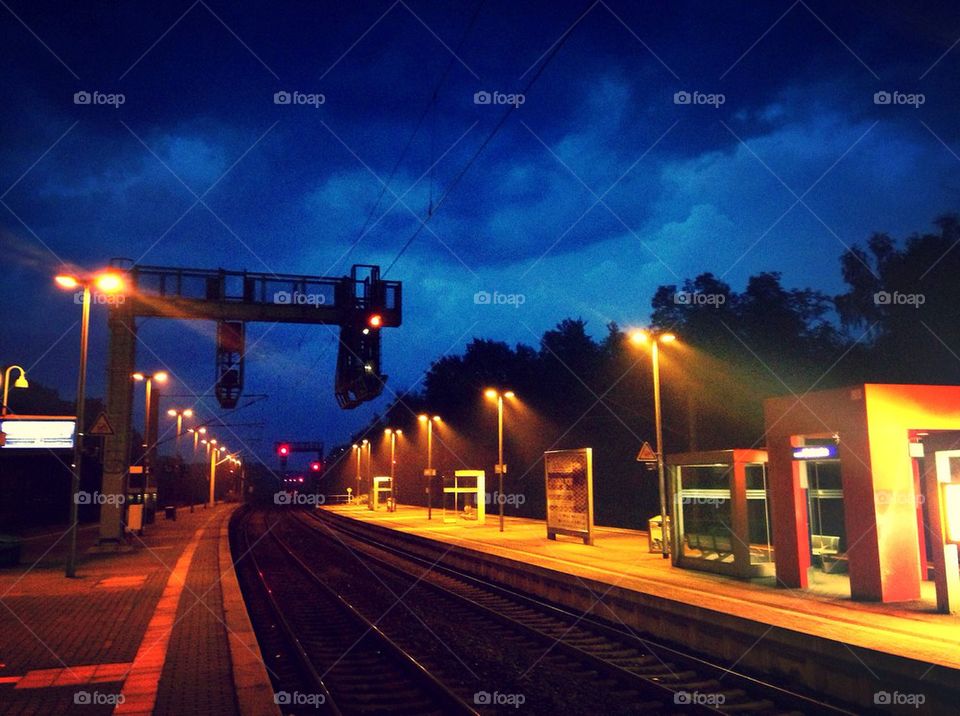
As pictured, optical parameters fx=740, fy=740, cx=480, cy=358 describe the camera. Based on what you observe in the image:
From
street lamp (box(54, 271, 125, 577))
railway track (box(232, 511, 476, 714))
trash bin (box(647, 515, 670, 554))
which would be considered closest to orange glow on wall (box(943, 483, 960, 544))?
railway track (box(232, 511, 476, 714))

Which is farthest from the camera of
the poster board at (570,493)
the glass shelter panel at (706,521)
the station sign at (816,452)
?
the poster board at (570,493)

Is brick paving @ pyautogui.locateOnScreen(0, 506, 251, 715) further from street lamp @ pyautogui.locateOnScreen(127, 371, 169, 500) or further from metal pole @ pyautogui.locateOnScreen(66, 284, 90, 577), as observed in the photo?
street lamp @ pyautogui.locateOnScreen(127, 371, 169, 500)

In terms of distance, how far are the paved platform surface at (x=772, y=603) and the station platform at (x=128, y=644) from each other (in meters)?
6.81

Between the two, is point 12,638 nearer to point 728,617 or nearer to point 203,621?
point 203,621

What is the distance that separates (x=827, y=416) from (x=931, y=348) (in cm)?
1593

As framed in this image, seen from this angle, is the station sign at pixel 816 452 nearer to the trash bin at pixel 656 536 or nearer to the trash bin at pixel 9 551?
the trash bin at pixel 656 536

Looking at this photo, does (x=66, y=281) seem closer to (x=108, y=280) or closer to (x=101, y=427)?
(x=108, y=280)

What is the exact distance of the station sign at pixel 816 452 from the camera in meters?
13.3

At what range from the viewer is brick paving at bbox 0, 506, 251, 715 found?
24.9 feet

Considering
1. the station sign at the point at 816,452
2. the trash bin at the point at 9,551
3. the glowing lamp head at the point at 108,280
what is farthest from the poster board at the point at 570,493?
the trash bin at the point at 9,551

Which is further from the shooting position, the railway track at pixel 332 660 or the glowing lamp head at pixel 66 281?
the glowing lamp head at pixel 66 281

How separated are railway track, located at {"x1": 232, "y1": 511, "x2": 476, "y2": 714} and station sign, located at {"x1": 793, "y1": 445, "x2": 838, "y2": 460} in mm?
8231

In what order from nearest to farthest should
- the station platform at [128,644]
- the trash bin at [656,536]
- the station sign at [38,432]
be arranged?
the station platform at [128,644] < the station sign at [38,432] < the trash bin at [656,536]

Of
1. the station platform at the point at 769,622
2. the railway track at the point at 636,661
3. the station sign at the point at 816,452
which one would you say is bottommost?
the railway track at the point at 636,661
